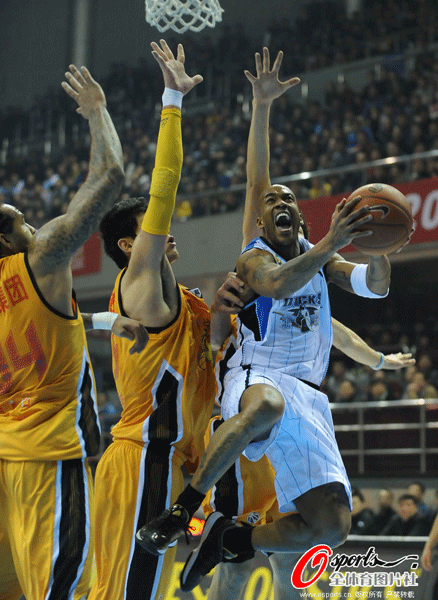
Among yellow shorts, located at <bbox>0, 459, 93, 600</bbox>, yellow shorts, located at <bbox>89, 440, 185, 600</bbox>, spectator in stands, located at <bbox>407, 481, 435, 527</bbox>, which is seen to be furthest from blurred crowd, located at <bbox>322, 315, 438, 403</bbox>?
yellow shorts, located at <bbox>0, 459, 93, 600</bbox>

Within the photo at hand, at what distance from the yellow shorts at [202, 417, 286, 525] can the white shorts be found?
281mm

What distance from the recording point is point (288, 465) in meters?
4.26

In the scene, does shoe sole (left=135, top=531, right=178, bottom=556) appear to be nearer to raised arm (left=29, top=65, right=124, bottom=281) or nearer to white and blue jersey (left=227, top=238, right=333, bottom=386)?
white and blue jersey (left=227, top=238, right=333, bottom=386)

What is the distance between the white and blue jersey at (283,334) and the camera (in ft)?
14.5

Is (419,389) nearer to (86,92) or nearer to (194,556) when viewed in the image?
(194,556)

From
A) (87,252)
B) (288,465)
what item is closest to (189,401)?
(288,465)

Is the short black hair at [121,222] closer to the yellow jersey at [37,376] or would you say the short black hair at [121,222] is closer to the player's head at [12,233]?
the player's head at [12,233]

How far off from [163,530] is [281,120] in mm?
16551

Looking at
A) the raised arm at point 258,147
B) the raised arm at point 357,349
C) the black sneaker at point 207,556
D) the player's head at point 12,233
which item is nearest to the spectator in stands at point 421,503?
the raised arm at point 357,349

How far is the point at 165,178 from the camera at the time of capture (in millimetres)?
4188

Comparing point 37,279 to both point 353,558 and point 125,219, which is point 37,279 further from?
point 353,558

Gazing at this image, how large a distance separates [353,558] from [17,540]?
431 cm

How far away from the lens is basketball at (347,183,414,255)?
412 centimetres

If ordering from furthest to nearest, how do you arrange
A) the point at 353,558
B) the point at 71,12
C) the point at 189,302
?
the point at 71,12, the point at 353,558, the point at 189,302
